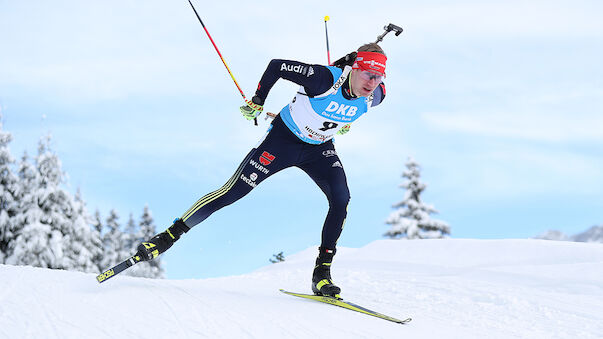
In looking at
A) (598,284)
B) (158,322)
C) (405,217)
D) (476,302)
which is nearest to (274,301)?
(158,322)

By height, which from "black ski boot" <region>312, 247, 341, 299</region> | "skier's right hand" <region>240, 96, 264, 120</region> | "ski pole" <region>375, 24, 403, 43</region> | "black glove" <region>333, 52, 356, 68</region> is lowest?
"black ski boot" <region>312, 247, 341, 299</region>

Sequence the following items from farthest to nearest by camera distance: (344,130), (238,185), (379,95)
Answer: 1. (344,130)
2. (379,95)
3. (238,185)

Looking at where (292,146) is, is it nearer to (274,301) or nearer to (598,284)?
(274,301)

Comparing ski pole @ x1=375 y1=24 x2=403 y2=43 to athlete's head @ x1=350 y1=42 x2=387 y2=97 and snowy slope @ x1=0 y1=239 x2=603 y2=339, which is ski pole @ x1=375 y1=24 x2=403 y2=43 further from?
snowy slope @ x1=0 y1=239 x2=603 y2=339

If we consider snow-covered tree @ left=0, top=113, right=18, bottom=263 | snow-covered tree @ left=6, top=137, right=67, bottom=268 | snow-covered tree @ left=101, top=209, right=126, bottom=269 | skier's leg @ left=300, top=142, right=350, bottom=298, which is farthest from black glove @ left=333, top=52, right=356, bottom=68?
snow-covered tree @ left=101, top=209, right=126, bottom=269

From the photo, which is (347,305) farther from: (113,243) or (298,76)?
(113,243)

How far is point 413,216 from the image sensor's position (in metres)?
22.4

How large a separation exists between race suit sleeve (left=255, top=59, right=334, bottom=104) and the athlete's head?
8.3 inches

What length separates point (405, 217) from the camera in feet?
73.0

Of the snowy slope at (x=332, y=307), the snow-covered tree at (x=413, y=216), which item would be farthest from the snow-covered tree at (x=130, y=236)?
the snowy slope at (x=332, y=307)

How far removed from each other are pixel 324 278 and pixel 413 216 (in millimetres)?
18475

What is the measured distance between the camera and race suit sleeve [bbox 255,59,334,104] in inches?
166

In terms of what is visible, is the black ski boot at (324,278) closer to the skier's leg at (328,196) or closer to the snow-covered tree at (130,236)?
the skier's leg at (328,196)

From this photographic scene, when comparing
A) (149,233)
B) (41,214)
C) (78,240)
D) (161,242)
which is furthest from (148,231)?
(161,242)
